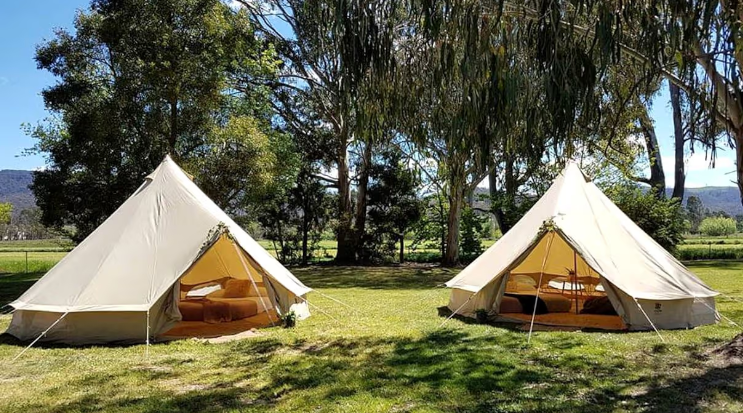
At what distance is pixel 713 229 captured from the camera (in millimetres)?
47312

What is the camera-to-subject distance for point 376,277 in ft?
52.6

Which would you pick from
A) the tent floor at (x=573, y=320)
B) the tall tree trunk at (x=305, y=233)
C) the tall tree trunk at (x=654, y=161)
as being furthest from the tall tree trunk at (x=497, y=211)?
the tent floor at (x=573, y=320)

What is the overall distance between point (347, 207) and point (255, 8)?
25.7ft

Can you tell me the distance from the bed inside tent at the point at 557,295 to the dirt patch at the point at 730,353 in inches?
60.9

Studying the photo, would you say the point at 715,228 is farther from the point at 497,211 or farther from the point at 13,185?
the point at 13,185

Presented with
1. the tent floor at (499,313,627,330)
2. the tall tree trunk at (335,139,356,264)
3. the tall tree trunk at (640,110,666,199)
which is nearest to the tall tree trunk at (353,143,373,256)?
the tall tree trunk at (335,139,356,264)

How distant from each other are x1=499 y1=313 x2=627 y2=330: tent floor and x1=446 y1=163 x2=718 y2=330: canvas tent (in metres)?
0.01

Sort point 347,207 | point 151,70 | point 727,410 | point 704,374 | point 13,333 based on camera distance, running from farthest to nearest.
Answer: point 347,207 → point 151,70 → point 13,333 → point 704,374 → point 727,410

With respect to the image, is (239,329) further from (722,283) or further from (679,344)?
(722,283)

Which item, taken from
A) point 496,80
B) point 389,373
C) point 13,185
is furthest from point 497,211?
point 13,185

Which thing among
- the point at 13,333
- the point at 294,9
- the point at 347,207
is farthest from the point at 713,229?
the point at 13,333

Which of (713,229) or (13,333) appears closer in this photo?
(13,333)

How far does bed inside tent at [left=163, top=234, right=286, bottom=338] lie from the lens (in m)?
7.48

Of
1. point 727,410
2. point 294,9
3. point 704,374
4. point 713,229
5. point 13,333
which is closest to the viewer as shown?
point 727,410
